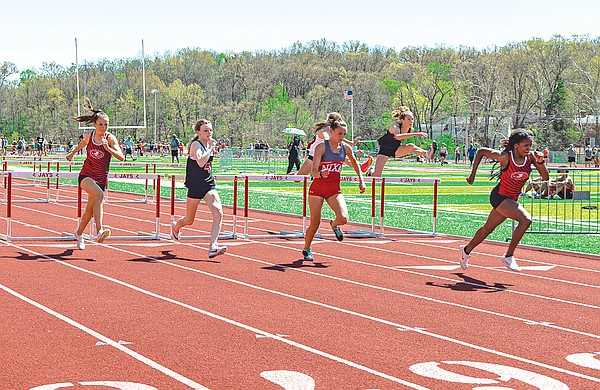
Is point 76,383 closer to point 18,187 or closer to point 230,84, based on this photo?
point 18,187

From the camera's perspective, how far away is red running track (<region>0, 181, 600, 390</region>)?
6.64 meters

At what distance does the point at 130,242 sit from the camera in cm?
1509

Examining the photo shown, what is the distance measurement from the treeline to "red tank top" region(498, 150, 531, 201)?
7871 centimetres

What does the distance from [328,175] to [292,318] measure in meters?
4.34

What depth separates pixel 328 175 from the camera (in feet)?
42.2

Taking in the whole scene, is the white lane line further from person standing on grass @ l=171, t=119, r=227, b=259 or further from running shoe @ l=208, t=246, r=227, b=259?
person standing on grass @ l=171, t=119, r=227, b=259

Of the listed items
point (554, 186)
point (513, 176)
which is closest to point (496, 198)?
point (513, 176)

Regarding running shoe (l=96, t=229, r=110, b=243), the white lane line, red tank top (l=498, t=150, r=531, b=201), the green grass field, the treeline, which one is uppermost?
the treeline

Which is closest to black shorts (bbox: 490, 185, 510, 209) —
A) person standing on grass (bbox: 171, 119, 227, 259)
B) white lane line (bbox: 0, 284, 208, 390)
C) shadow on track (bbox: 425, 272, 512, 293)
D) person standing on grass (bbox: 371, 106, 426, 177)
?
shadow on track (bbox: 425, 272, 512, 293)

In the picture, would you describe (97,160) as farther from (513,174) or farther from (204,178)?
(513,174)

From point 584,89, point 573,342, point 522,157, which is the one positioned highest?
point 584,89

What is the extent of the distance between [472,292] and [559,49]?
9392 cm

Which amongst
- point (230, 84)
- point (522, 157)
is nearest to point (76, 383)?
point (522, 157)

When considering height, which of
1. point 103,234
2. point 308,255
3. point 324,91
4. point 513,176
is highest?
point 324,91
